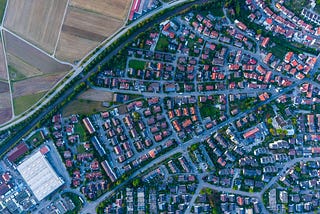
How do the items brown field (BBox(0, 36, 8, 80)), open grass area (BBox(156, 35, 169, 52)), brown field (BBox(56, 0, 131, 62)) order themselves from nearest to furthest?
brown field (BBox(56, 0, 131, 62)) < brown field (BBox(0, 36, 8, 80)) < open grass area (BBox(156, 35, 169, 52))

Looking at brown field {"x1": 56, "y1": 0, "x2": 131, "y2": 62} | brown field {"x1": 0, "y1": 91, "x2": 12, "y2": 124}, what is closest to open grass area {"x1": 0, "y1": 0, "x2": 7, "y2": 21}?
brown field {"x1": 56, "y1": 0, "x2": 131, "y2": 62}

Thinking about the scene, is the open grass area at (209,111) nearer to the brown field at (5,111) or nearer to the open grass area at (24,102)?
the open grass area at (24,102)

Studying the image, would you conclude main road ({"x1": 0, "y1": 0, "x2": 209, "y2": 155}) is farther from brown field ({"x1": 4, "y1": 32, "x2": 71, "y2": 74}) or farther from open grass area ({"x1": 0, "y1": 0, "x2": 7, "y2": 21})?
open grass area ({"x1": 0, "y1": 0, "x2": 7, "y2": 21})

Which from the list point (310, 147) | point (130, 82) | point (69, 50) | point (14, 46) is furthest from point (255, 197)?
point (14, 46)

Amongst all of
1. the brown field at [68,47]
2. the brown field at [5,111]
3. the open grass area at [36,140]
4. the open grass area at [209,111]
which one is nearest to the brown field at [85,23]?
the brown field at [68,47]

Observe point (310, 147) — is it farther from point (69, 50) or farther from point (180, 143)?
point (69, 50)
